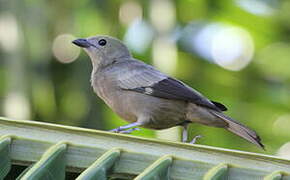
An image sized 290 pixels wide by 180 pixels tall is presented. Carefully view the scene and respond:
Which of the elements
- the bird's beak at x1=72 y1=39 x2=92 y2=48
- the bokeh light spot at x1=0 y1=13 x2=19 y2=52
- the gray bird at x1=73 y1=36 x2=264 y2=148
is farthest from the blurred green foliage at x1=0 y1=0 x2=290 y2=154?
the gray bird at x1=73 y1=36 x2=264 y2=148

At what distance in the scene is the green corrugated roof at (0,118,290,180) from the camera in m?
2.65

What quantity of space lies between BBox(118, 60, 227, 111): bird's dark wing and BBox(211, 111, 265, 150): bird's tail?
16 cm

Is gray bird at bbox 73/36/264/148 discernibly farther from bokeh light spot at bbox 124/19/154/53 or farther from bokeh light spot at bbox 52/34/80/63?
bokeh light spot at bbox 52/34/80/63

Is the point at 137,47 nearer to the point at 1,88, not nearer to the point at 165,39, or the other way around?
the point at 165,39

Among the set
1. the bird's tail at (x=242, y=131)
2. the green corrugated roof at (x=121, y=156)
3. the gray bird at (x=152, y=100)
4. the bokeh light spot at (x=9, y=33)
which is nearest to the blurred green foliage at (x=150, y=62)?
the bokeh light spot at (x=9, y=33)

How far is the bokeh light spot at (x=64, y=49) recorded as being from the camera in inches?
300

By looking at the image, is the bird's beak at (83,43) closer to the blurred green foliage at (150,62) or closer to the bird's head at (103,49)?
the bird's head at (103,49)

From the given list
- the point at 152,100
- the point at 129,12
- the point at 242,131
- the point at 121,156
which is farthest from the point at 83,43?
the point at 121,156

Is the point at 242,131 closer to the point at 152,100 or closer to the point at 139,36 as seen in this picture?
the point at 152,100

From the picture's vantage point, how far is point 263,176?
8.84ft

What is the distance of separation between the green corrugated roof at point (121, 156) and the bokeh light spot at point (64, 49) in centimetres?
474

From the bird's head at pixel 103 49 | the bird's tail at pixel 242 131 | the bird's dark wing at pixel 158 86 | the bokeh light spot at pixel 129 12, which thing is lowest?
the bird's tail at pixel 242 131

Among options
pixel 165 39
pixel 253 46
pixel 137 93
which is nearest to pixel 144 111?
pixel 137 93

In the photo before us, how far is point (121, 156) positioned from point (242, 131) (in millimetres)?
1645
